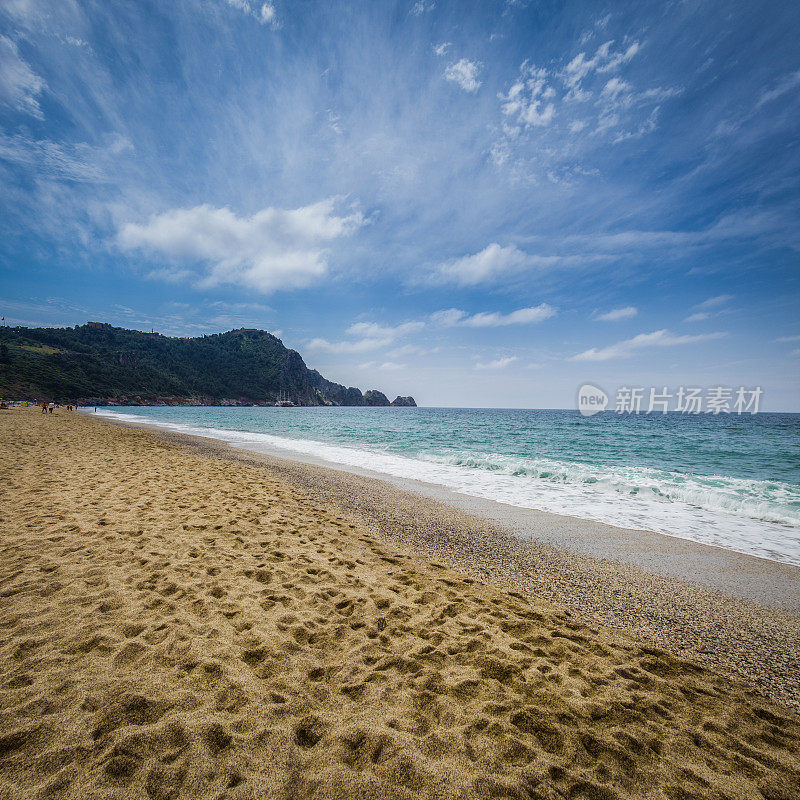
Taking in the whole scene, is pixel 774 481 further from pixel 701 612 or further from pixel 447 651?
pixel 447 651

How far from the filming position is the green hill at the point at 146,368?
7700 cm

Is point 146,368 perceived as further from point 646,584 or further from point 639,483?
point 646,584

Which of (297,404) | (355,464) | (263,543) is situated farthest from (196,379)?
(263,543)

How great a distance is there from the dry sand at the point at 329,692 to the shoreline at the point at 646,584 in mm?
473

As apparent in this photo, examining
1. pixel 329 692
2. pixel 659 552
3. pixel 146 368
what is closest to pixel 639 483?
pixel 659 552

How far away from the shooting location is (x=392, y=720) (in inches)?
110

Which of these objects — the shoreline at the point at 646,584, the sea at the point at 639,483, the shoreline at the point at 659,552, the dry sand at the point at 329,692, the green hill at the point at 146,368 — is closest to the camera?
the dry sand at the point at 329,692

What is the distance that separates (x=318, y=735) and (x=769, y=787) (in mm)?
3143

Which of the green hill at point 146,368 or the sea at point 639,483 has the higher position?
the green hill at point 146,368

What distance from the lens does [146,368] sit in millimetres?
113250

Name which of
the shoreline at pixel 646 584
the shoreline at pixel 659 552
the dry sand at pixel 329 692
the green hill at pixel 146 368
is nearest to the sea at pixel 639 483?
the shoreline at pixel 659 552

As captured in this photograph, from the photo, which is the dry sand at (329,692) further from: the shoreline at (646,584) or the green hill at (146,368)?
the green hill at (146,368)

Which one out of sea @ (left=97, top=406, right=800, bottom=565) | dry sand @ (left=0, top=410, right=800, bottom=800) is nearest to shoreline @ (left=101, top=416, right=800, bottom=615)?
sea @ (left=97, top=406, right=800, bottom=565)

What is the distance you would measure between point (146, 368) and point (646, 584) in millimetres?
137472
